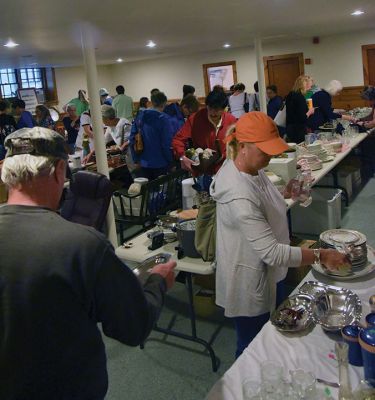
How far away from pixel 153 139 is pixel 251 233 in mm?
3462

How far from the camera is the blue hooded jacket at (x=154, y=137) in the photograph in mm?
5051

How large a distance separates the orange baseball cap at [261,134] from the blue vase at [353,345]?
705 mm

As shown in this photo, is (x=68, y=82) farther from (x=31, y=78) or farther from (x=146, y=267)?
(x=146, y=267)

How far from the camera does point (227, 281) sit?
191 cm

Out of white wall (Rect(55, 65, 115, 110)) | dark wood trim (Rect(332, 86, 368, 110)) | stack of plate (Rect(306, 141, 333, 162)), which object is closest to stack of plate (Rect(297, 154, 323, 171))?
stack of plate (Rect(306, 141, 333, 162))

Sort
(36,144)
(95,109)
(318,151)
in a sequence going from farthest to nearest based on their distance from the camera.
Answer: (318,151) → (95,109) → (36,144)

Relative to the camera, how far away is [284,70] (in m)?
11.5

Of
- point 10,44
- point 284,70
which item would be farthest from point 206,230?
point 284,70

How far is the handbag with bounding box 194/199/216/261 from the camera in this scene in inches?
88.0

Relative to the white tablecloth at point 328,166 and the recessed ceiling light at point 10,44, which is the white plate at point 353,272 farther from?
the recessed ceiling light at point 10,44

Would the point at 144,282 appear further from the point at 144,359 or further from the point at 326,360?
the point at 144,359

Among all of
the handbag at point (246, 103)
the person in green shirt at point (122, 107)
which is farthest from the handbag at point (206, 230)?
the handbag at point (246, 103)

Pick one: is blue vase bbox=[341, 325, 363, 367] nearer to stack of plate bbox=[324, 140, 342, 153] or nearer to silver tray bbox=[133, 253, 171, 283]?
silver tray bbox=[133, 253, 171, 283]

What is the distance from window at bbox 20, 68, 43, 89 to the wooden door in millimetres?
6312
